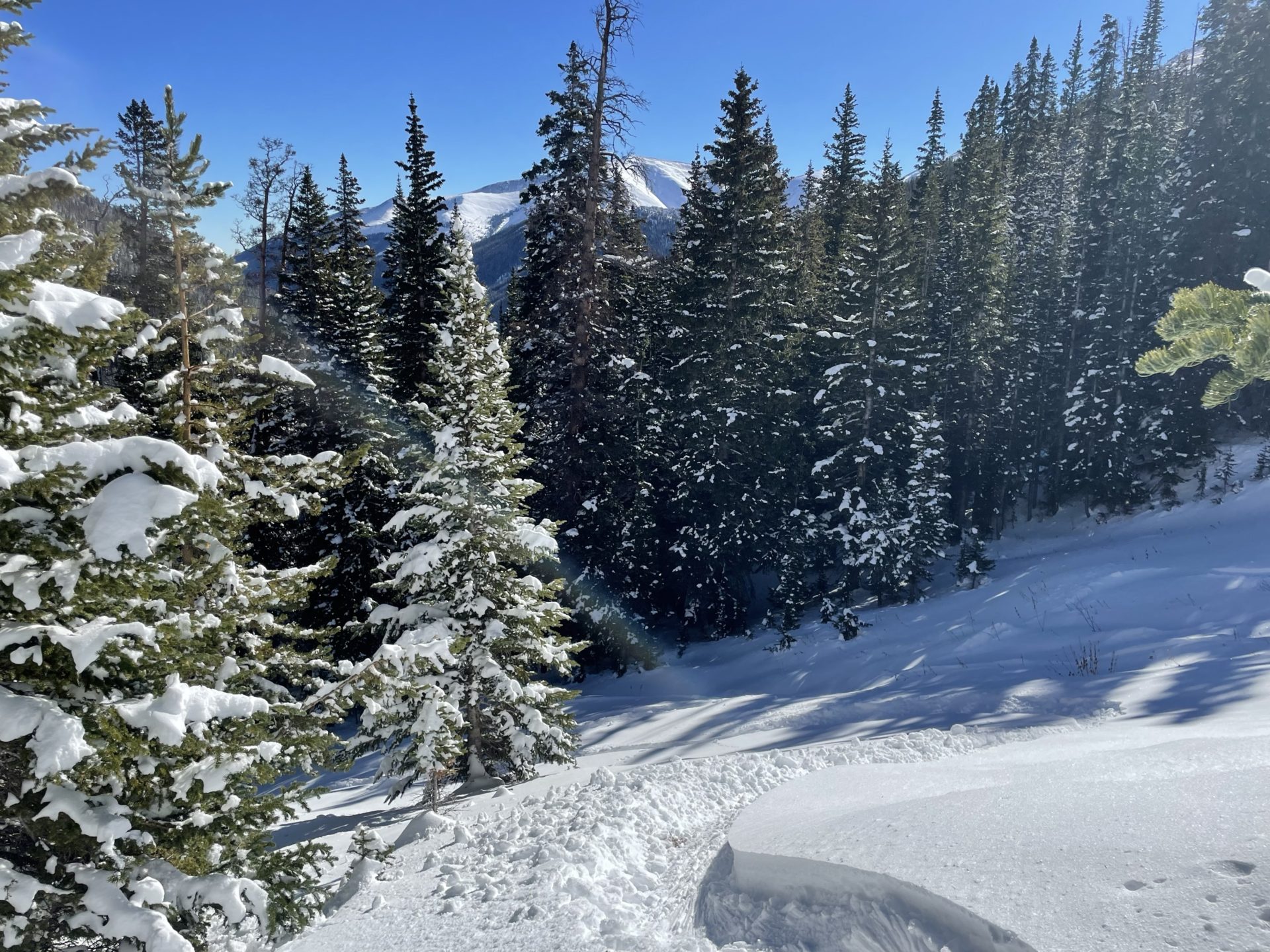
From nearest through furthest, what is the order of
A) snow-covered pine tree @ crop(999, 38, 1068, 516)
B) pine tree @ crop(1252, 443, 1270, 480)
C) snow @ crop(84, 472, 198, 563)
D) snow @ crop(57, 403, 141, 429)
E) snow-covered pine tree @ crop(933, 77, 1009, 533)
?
snow @ crop(84, 472, 198, 563)
snow @ crop(57, 403, 141, 429)
pine tree @ crop(1252, 443, 1270, 480)
snow-covered pine tree @ crop(933, 77, 1009, 533)
snow-covered pine tree @ crop(999, 38, 1068, 516)

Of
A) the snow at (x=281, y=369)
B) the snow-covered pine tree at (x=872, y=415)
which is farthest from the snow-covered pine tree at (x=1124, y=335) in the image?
the snow at (x=281, y=369)

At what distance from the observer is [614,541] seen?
2303 centimetres

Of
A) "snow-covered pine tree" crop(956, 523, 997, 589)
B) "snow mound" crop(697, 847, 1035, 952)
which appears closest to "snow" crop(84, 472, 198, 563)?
"snow mound" crop(697, 847, 1035, 952)

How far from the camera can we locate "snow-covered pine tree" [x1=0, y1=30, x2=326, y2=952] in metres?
4.63

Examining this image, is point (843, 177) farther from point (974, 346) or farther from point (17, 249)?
point (17, 249)

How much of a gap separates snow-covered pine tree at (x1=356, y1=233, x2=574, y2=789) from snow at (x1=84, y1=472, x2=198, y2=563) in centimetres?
772

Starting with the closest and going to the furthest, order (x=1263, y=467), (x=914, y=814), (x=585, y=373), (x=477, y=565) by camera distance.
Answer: (x=914, y=814) → (x=477, y=565) → (x=585, y=373) → (x=1263, y=467)

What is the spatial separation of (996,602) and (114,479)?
22.7 meters

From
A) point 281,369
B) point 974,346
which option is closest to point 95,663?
point 281,369

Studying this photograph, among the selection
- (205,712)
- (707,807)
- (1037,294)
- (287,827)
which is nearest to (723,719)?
(707,807)

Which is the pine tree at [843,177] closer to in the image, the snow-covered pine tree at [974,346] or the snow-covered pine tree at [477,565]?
the snow-covered pine tree at [974,346]

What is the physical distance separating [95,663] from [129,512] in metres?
1.37

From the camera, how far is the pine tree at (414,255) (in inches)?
979

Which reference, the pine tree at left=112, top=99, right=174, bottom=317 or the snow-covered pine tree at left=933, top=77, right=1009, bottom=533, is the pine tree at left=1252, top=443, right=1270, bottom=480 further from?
the pine tree at left=112, top=99, right=174, bottom=317
